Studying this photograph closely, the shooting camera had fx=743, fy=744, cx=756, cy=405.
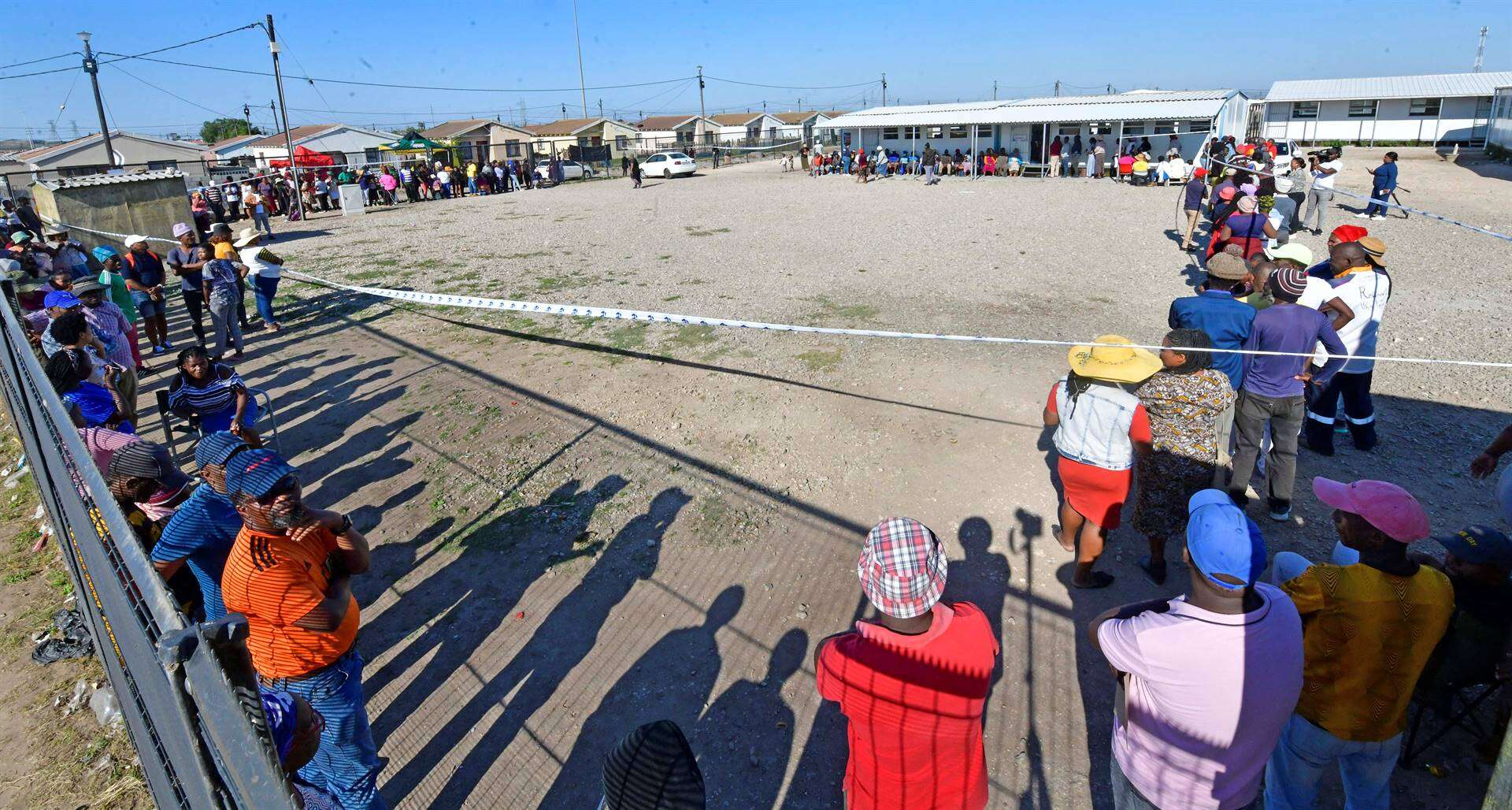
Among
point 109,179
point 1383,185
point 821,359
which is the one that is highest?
point 109,179

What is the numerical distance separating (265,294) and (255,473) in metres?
9.28

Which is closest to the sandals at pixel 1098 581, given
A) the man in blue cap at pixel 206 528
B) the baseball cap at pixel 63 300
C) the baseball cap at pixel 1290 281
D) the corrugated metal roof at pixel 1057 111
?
the baseball cap at pixel 1290 281

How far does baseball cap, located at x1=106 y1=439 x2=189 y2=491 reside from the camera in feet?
11.4

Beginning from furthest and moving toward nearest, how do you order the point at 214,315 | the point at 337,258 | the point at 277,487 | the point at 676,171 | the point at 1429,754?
the point at 676,171
the point at 337,258
the point at 214,315
the point at 1429,754
the point at 277,487

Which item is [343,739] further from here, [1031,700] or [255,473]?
[1031,700]

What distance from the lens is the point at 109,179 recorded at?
16.4 m

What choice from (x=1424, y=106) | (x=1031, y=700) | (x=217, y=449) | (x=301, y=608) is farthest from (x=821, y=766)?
(x=1424, y=106)

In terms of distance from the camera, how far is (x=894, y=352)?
8.06 m

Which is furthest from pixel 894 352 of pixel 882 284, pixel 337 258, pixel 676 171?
pixel 676 171

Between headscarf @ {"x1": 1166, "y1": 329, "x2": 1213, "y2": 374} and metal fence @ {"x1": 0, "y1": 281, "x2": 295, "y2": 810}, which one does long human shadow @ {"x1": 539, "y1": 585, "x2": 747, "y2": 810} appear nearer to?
metal fence @ {"x1": 0, "y1": 281, "x2": 295, "y2": 810}

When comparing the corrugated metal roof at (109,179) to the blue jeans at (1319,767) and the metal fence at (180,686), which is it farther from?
the blue jeans at (1319,767)

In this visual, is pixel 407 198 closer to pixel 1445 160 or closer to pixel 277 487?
pixel 277 487

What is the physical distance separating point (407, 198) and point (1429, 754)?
30.9 metres

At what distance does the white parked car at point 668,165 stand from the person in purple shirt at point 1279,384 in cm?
3271
